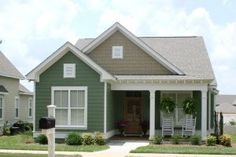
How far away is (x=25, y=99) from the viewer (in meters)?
42.1

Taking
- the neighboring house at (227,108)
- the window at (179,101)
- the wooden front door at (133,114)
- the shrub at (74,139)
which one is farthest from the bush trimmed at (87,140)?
the neighboring house at (227,108)

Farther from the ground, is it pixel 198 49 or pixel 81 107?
pixel 198 49

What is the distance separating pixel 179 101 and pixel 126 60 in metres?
3.96

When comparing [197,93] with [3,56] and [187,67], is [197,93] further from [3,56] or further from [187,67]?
[3,56]

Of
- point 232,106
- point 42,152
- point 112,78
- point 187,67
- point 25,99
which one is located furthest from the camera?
point 232,106

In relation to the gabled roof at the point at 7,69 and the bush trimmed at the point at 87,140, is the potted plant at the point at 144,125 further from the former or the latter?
the gabled roof at the point at 7,69

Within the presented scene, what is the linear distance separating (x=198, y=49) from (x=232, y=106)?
169ft

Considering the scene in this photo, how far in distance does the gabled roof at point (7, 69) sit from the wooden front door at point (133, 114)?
10211 mm

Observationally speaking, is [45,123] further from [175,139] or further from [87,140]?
[175,139]

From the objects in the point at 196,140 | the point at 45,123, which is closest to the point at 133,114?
the point at 196,140

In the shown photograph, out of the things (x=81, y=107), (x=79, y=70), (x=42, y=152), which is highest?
(x=79, y=70)

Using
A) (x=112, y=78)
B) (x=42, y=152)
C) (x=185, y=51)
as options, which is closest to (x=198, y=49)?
(x=185, y=51)

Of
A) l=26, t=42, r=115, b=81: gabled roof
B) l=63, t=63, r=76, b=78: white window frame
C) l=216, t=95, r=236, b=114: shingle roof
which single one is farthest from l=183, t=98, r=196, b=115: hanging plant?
l=216, t=95, r=236, b=114: shingle roof

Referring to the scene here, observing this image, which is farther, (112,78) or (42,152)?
(112,78)
